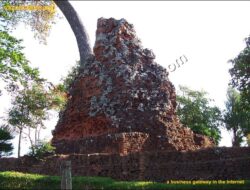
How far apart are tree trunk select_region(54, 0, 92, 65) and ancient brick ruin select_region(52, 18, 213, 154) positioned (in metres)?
5.03

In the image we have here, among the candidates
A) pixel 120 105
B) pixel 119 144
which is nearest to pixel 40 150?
pixel 119 144

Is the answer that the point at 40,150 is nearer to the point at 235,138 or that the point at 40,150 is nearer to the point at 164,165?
the point at 164,165

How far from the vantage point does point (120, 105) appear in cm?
1413

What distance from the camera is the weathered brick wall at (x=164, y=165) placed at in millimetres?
11000

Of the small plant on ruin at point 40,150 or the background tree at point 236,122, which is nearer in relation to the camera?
the small plant on ruin at point 40,150

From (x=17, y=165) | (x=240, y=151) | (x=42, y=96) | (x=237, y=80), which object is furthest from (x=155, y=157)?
(x=42, y=96)

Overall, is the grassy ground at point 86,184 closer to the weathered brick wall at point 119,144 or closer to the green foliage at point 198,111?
the weathered brick wall at point 119,144

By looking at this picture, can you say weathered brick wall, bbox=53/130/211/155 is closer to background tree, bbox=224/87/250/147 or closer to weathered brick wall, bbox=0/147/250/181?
weathered brick wall, bbox=0/147/250/181

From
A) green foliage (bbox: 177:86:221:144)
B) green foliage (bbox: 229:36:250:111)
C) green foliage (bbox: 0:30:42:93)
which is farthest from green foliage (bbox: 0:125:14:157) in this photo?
green foliage (bbox: 177:86:221:144)

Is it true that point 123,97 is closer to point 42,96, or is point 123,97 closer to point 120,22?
point 120,22

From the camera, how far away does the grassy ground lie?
7922 mm

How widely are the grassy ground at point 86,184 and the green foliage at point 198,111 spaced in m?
30.1

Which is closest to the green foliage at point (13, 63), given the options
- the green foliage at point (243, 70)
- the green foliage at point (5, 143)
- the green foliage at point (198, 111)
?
the green foliage at point (5, 143)

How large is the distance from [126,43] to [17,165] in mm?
6155
